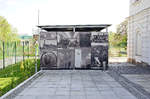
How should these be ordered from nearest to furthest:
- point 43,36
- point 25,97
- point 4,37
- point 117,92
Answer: point 25,97, point 117,92, point 43,36, point 4,37

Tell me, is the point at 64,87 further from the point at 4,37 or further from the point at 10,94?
the point at 4,37

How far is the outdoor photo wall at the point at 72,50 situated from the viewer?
31.9 feet

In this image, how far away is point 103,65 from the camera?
9.76m

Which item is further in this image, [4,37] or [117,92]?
[4,37]

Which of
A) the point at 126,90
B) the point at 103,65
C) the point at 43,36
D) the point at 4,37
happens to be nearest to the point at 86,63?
the point at 103,65

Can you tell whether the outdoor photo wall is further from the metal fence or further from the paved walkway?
the paved walkway

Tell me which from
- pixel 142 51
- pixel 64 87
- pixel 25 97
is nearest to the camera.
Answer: pixel 25 97

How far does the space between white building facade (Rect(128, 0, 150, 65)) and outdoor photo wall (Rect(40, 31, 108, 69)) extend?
368cm

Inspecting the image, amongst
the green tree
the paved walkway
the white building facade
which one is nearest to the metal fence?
the paved walkway

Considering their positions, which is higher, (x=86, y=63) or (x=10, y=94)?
(x=86, y=63)

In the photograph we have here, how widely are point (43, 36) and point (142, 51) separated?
26.5ft

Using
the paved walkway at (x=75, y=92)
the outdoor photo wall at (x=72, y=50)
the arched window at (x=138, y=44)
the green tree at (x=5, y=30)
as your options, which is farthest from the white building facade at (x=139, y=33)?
the green tree at (x=5, y=30)

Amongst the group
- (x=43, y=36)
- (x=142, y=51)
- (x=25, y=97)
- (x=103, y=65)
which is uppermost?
(x=43, y=36)

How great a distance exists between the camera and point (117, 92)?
5.70 m
